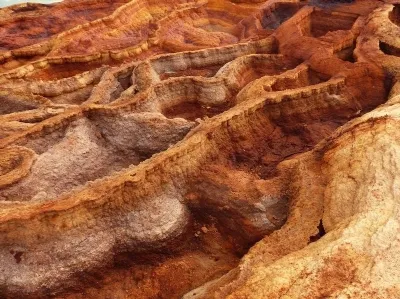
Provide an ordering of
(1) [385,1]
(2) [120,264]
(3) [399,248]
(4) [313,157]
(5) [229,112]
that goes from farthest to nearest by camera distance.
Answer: (1) [385,1] → (5) [229,112] → (4) [313,157] → (2) [120,264] → (3) [399,248]

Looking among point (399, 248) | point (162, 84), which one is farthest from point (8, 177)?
point (399, 248)

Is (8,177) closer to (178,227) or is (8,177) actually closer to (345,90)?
(178,227)

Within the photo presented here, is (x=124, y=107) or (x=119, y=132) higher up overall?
(x=124, y=107)

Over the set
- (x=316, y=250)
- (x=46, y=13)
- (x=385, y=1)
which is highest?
(x=385, y=1)

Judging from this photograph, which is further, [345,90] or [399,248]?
[345,90]

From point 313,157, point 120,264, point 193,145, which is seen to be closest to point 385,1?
point 313,157

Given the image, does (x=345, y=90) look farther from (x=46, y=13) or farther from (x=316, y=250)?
(x=46, y=13)

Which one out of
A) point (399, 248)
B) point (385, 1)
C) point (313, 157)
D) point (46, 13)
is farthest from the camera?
Answer: point (46, 13)
